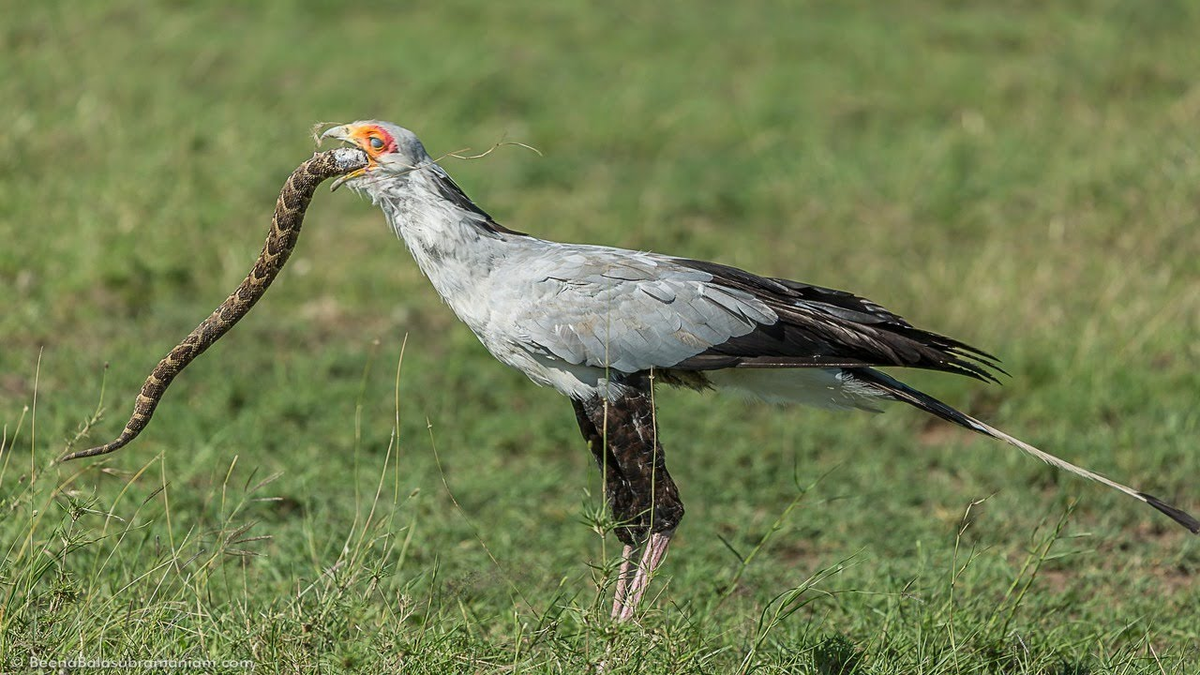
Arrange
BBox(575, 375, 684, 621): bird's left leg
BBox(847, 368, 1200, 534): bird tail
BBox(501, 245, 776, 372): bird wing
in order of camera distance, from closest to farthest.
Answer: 1. BBox(847, 368, 1200, 534): bird tail
2. BBox(501, 245, 776, 372): bird wing
3. BBox(575, 375, 684, 621): bird's left leg

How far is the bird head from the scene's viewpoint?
3732 millimetres

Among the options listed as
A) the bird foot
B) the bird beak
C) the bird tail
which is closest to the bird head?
the bird beak

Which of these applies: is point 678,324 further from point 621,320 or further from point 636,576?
point 636,576

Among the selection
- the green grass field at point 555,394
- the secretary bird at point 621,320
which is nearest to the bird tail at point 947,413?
the secretary bird at point 621,320

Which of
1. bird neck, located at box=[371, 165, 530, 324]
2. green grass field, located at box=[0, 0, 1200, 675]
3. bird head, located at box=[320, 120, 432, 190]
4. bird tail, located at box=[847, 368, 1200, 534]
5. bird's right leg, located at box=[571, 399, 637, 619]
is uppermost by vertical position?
bird head, located at box=[320, 120, 432, 190]

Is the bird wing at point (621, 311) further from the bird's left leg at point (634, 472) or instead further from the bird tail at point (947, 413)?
the bird tail at point (947, 413)

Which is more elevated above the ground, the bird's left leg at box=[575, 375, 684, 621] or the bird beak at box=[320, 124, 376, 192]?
the bird beak at box=[320, 124, 376, 192]

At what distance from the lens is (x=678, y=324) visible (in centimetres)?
379

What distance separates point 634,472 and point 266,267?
3.83ft

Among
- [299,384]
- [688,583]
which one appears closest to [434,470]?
[299,384]

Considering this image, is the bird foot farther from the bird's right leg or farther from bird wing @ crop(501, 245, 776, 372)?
bird wing @ crop(501, 245, 776, 372)

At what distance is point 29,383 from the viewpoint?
579 cm

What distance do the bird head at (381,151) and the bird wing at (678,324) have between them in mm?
431

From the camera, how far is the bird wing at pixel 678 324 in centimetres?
371
